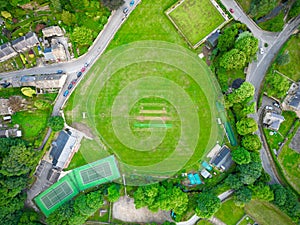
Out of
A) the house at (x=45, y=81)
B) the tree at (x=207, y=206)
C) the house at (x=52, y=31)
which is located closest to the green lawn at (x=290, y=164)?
the tree at (x=207, y=206)

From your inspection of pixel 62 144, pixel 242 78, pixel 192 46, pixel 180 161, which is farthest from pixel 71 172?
pixel 242 78

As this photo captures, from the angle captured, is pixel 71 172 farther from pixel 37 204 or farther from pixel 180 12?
pixel 180 12

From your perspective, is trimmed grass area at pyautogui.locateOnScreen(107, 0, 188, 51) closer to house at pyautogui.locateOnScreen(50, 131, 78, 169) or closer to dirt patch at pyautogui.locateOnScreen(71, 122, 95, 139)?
dirt patch at pyautogui.locateOnScreen(71, 122, 95, 139)

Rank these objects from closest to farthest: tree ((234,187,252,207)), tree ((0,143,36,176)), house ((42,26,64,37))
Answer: tree ((0,143,36,176))
tree ((234,187,252,207))
house ((42,26,64,37))

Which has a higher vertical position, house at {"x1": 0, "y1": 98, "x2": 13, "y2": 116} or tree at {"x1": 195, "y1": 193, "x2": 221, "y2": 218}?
house at {"x1": 0, "y1": 98, "x2": 13, "y2": 116}

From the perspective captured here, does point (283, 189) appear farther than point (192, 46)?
No

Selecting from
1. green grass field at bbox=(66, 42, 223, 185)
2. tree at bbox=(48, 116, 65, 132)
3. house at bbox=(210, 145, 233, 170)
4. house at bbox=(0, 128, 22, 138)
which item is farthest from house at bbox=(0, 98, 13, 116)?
house at bbox=(210, 145, 233, 170)
